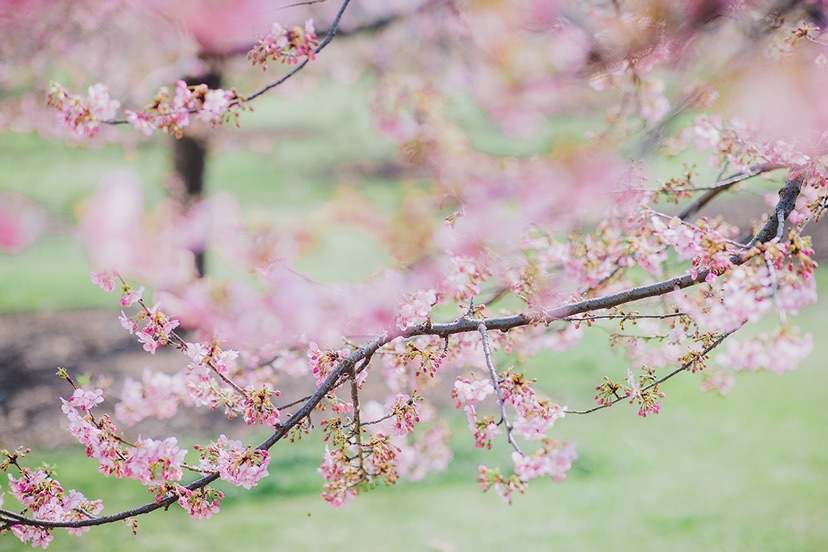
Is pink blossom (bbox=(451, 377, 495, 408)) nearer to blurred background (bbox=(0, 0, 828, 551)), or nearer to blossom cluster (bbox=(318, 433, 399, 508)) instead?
blossom cluster (bbox=(318, 433, 399, 508))

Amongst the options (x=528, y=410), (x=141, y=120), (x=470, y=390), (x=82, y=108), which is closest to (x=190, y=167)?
(x=82, y=108)

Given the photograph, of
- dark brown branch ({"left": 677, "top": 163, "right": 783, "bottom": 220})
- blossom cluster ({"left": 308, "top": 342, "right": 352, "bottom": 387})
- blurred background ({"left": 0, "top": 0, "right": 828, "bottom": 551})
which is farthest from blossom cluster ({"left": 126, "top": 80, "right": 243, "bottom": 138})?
dark brown branch ({"left": 677, "top": 163, "right": 783, "bottom": 220})

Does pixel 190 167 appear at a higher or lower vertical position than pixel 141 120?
higher

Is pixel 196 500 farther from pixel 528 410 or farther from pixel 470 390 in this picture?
pixel 528 410

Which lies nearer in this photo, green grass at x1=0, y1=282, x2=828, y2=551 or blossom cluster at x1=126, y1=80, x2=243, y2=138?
blossom cluster at x1=126, y1=80, x2=243, y2=138

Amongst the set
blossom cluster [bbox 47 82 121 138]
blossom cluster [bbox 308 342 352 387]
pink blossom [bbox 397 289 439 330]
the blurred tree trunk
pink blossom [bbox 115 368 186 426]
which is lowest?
blossom cluster [bbox 308 342 352 387]

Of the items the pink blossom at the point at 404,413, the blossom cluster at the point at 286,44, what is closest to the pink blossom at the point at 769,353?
the pink blossom at the point at 404,413

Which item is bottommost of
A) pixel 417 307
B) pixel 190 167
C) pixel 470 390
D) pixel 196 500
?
pixel 196 500

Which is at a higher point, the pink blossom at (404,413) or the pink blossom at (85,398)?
the pink blossom at (85,398)

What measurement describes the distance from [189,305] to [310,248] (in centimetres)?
456

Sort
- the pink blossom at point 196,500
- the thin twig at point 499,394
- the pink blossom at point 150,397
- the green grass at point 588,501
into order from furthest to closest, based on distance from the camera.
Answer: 1. the green grass at point 588,501
2. the pink blossom at point 150,397
3. the pink blossom at point 196,500
4. the thin twig at point 499,394

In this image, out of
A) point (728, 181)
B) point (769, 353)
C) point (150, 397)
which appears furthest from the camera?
point (150, 397)

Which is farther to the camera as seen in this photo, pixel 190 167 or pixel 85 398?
pixel 190 167

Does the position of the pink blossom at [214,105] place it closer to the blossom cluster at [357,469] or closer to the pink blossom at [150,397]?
the blossom cluster at [357,469]
